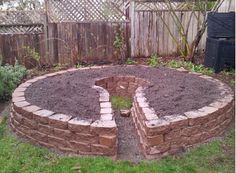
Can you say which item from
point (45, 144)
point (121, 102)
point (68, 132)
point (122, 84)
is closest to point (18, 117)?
point (45, 144)

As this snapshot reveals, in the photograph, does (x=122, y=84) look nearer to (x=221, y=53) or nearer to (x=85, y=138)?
(x=221, y=53)

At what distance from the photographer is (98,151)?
3307 millimetres

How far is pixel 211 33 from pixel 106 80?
2340 millimetres

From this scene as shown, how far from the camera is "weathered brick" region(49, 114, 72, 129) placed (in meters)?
3.37

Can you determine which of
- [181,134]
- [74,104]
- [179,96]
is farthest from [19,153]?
[179,96]

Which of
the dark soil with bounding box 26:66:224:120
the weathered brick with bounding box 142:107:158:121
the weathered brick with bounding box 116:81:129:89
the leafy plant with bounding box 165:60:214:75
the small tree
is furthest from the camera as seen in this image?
the small tree

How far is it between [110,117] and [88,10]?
4.28 metres

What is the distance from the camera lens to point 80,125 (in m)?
3.30

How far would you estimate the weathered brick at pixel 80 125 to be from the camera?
10.8 ft

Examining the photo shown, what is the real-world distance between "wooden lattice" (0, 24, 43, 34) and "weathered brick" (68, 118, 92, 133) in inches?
171

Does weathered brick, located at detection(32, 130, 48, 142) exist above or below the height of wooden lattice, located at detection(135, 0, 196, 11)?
below

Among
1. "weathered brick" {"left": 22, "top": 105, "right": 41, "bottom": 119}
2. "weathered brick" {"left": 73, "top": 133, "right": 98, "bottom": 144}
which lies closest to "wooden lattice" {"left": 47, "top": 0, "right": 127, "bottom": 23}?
"weathered brick" {"left": 22, "top": 105, "right": 41, "bottom": 119}

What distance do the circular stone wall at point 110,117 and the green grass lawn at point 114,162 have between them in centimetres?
12

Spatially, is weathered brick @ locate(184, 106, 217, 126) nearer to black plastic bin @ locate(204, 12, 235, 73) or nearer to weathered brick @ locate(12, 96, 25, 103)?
weathered brick @ locate(12, 96, 25, 103)
